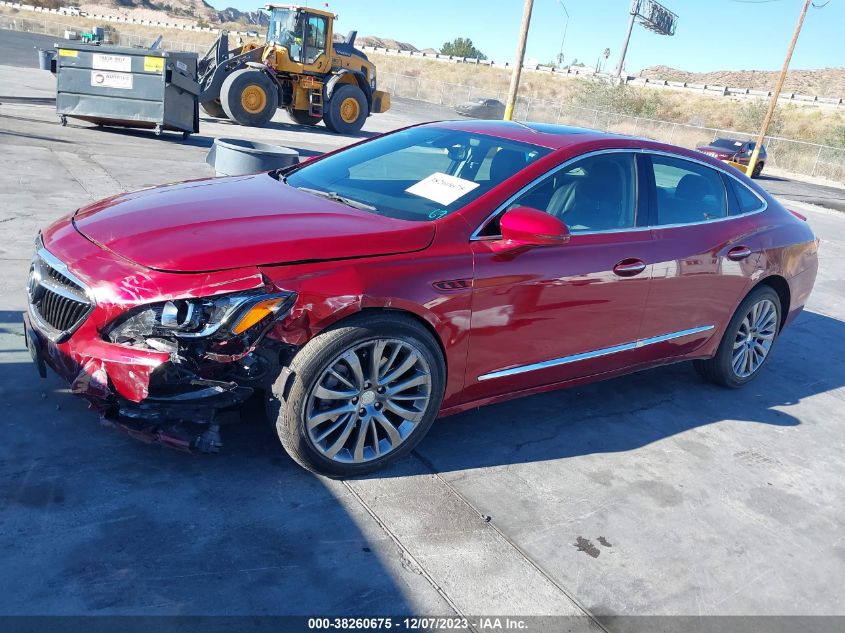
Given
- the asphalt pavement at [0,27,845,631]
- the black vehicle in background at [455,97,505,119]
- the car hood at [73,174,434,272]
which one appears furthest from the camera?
the black vehicle in background at [455,97,505,119]

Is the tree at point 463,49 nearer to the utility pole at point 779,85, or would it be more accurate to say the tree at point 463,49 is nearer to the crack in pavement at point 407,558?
the utility pole at point 779,85

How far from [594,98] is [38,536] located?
50.4 m

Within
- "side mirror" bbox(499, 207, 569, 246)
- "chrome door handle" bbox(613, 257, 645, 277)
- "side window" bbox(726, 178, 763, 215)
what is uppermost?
"side window" bbox(726, 178, 763, 215)

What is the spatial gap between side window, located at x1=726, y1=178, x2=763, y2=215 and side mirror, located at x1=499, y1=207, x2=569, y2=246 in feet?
6.59

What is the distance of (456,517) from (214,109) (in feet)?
57.7

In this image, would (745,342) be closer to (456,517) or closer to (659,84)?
(456,517)

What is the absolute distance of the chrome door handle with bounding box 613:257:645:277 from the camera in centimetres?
410

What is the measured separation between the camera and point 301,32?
18.8m

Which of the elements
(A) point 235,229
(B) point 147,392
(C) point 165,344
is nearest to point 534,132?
(A) point 235,229

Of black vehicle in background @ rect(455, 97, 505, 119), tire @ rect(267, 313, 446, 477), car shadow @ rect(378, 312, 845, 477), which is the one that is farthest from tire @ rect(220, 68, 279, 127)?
black vehicle in background @ rect(455, 97, 505, 119)

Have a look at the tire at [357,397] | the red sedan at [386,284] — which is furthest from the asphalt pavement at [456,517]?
the red sedan at [386,284]

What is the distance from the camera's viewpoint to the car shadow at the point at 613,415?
3939 mm

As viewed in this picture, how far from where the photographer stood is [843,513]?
3871 millimetres

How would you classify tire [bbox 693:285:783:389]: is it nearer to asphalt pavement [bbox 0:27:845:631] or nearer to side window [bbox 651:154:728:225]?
asphalt pavement [bbox 0:27:845:631]
